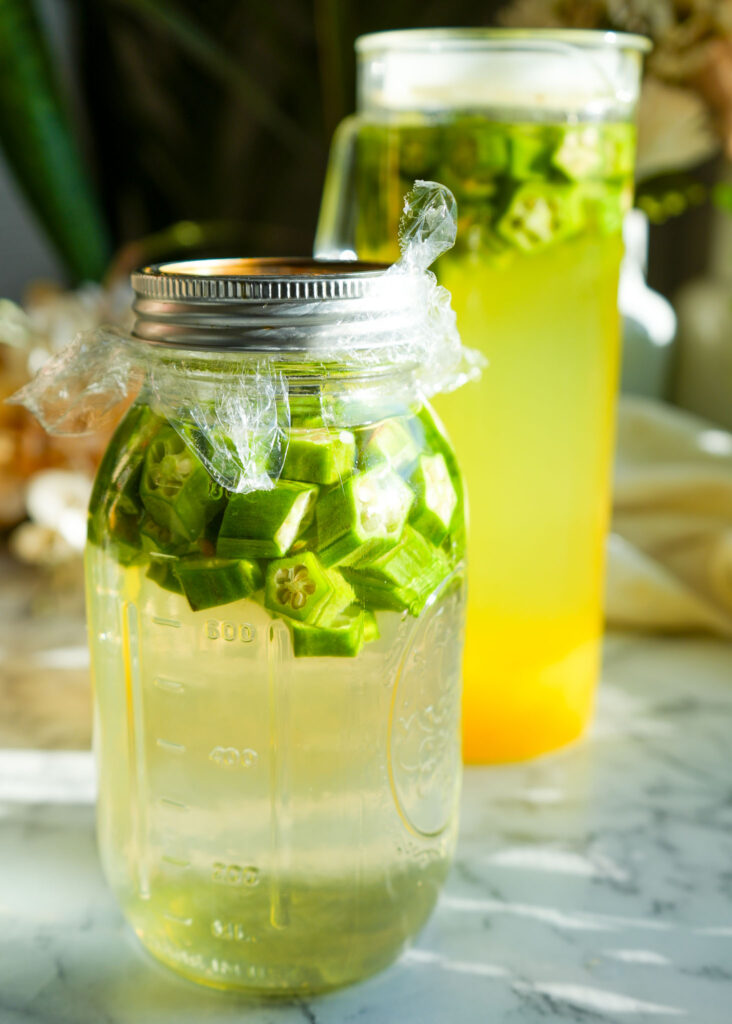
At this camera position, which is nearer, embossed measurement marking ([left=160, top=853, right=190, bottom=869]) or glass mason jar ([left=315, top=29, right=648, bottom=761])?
embossed measurement marking ([left=160, top=853, right=190, bottom=869])

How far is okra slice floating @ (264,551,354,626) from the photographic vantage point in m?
0.42

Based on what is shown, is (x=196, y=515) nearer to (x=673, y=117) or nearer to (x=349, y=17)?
(x=673, y=117)

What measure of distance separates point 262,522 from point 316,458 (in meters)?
0.03

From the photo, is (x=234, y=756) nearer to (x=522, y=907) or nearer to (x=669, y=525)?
(x=522, y=907)

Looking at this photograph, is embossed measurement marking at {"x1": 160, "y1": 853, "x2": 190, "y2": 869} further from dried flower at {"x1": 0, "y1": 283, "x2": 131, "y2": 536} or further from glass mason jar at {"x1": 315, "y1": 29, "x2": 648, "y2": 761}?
dried flower at {"x1": 0, "y1": 283, "x2": 131, "y2": 536}

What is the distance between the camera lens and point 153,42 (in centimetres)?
122

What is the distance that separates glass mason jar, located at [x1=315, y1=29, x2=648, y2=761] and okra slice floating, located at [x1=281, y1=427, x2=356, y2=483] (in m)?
0.17

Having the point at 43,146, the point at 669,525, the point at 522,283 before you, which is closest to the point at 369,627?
the point at 522,283

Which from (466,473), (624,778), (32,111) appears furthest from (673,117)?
(32,111)

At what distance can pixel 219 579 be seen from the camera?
1.37 feet

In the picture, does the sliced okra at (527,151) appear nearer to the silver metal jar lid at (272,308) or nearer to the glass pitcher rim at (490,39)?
the glass pitcher rim at (490,39)

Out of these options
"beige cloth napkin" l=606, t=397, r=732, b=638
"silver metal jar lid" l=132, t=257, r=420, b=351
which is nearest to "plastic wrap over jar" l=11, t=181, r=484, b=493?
"silver metal jar lid" l=132, t=257, r=420, b=351

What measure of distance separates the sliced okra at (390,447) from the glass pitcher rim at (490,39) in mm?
233

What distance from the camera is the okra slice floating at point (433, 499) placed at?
444mm
